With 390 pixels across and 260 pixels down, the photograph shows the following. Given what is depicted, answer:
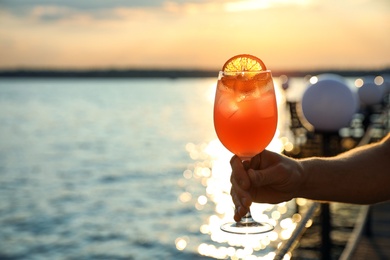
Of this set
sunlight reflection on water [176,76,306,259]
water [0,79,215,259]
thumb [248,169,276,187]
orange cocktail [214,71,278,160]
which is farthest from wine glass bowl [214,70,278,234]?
water [0,79,215,259]

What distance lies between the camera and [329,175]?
2340 millimetres

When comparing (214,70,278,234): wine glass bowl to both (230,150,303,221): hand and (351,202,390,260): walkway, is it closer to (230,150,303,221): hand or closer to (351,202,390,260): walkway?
(230,150,303,221): hand

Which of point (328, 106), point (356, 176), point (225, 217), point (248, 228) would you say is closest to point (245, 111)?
point (248, 228)

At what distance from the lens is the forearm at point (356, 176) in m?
2.34

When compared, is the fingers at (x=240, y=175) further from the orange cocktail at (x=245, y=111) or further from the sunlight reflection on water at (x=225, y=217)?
the sunlight reflection on water at (x=225, y=217)

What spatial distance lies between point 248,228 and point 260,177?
348 mm

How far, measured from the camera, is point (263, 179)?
2049 mm

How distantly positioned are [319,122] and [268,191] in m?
3.14

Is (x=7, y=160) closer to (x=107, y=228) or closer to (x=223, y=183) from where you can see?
(x=223, y=183)

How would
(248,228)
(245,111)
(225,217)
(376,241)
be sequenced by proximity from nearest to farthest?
(245,111)
(248,228)
(376,241)
(225,217)

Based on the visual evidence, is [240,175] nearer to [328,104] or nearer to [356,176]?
[356,176]

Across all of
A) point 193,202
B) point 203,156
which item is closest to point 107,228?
point 193,202

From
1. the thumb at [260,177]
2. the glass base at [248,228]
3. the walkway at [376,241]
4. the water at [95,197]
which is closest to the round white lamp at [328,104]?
the walkway at [376,241]

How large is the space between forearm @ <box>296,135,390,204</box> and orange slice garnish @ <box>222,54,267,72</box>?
43cm
